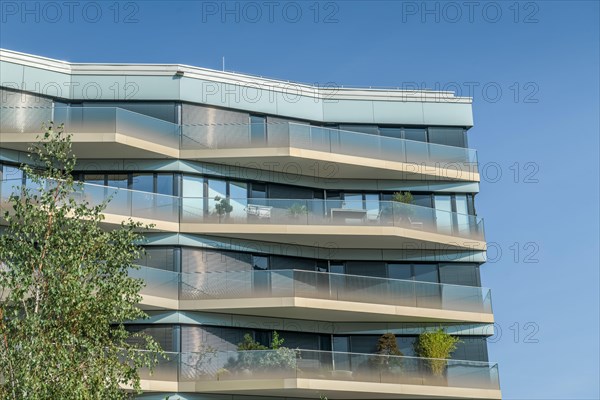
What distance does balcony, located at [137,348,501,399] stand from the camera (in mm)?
31438

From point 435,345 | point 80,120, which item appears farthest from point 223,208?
point 435,345

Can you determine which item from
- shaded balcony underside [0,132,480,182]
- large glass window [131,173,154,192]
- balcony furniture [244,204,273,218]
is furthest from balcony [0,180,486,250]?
shaded balcony underside [0,132,480,182]

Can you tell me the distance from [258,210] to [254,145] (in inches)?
86.5

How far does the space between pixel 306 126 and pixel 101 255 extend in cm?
1434

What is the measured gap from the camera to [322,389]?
31797 millimetres

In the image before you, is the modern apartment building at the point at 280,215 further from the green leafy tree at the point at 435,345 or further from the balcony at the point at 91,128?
the green leafy tree at the point at 435,345

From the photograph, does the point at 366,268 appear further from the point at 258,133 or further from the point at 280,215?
the point at 258,133

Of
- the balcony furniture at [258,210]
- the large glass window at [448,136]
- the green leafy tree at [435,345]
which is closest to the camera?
the green leafy tree at [435,345]

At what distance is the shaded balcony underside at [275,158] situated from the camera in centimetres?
3300

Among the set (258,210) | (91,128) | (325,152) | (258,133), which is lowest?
(258,210)

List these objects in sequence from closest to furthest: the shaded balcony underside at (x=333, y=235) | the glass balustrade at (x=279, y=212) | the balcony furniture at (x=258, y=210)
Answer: the glass balustrade at (x=279, y=212), the shaded balcony underside at (x=333, y=235), the balcony furniture at (x=258, y=210)

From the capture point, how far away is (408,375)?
32938 mm

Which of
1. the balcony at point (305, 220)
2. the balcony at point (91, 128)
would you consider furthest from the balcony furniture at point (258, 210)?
the balcony at point (91, 128)

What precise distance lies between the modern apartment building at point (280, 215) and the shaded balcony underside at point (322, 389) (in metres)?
0.05
